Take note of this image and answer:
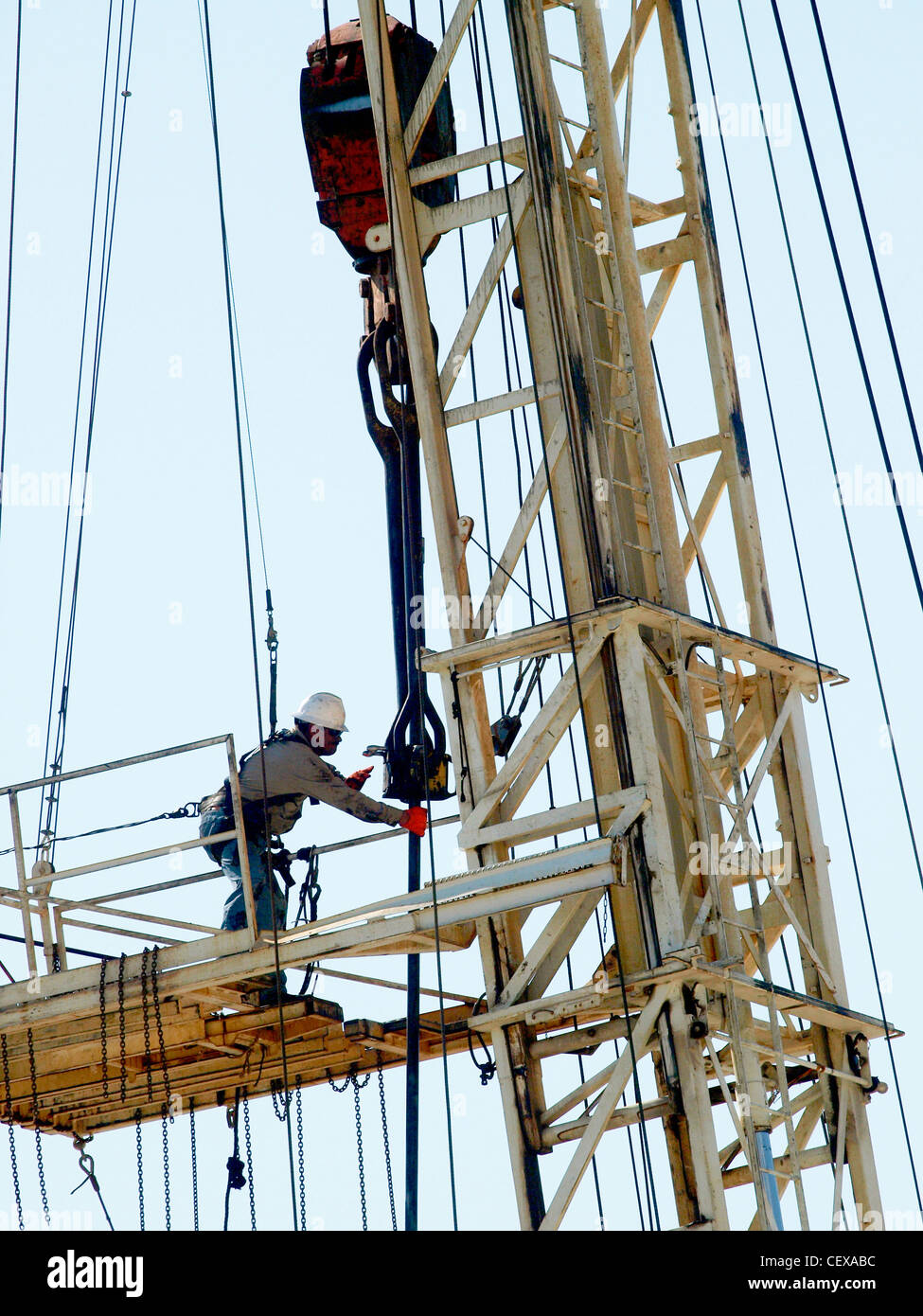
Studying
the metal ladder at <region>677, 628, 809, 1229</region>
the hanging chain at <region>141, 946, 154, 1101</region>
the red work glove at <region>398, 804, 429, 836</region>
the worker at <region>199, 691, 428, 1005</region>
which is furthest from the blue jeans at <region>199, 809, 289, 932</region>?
the metal ladder at <region>677, 628, 809, 1229</region>

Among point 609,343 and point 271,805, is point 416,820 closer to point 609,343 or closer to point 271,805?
point 271,805

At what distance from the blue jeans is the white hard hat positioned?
962 mm

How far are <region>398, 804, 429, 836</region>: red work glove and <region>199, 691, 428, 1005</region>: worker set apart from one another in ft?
0.25

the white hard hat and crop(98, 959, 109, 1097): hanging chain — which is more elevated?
the white hard hat

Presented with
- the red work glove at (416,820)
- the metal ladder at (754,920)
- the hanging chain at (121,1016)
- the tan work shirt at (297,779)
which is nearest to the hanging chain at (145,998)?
the hanging chain at (121,1016)

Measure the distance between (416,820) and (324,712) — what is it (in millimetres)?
1291

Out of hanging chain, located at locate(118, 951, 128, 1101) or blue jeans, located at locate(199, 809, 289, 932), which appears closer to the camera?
hanging chain, located at locate(118, 951, 128, 1101)

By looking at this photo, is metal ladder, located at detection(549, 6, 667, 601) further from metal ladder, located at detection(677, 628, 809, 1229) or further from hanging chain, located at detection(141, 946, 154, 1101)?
hanging chain, located at detection(141, 946, 154, 1101)

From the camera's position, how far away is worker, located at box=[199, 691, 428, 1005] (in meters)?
16.2

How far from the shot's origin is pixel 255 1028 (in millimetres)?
16422

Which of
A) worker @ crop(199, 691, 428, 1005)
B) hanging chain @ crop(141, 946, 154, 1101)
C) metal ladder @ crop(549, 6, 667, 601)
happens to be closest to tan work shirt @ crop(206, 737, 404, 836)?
worker @ crop(199, 691, 428, 1005)

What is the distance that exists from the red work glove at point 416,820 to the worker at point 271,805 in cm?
8

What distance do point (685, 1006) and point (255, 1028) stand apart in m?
3.43
